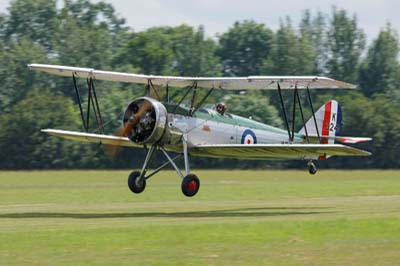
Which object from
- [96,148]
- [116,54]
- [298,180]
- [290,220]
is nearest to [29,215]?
[290,220]

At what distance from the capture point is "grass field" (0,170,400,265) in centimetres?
1594

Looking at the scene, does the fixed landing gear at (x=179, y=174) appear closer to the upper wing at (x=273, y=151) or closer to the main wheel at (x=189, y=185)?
the main wheel at (x=189, y=185)

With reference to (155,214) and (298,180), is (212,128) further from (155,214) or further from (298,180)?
(298,180)

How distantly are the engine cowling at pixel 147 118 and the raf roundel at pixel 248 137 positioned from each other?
2.68 m

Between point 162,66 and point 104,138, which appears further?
point 162,66

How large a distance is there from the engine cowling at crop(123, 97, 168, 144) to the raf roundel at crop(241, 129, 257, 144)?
268cm

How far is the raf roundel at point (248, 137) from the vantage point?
26.6 metres

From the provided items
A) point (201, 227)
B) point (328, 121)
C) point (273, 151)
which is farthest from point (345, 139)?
point (201, 227)

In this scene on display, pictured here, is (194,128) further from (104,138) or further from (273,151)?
(104,138)

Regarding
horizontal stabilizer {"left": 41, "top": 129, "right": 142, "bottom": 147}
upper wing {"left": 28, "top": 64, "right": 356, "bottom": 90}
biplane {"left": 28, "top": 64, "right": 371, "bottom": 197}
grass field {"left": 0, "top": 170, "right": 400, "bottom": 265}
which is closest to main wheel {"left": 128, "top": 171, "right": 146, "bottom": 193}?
biplane {"left": 28, "top": 64, "right": 371, "bottom": 197}

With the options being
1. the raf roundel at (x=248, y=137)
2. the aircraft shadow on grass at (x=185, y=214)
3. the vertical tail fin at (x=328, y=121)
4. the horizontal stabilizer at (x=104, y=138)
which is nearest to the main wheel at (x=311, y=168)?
the vertical tail fin at (x=328, y=121)

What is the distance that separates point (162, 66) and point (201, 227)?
61.6 meters

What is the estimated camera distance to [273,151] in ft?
82.4

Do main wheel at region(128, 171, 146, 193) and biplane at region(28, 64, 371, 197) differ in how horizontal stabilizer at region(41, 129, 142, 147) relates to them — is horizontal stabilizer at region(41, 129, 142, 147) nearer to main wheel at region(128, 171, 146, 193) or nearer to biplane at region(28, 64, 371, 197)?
biplane at region(28, 64, 371, 197)
